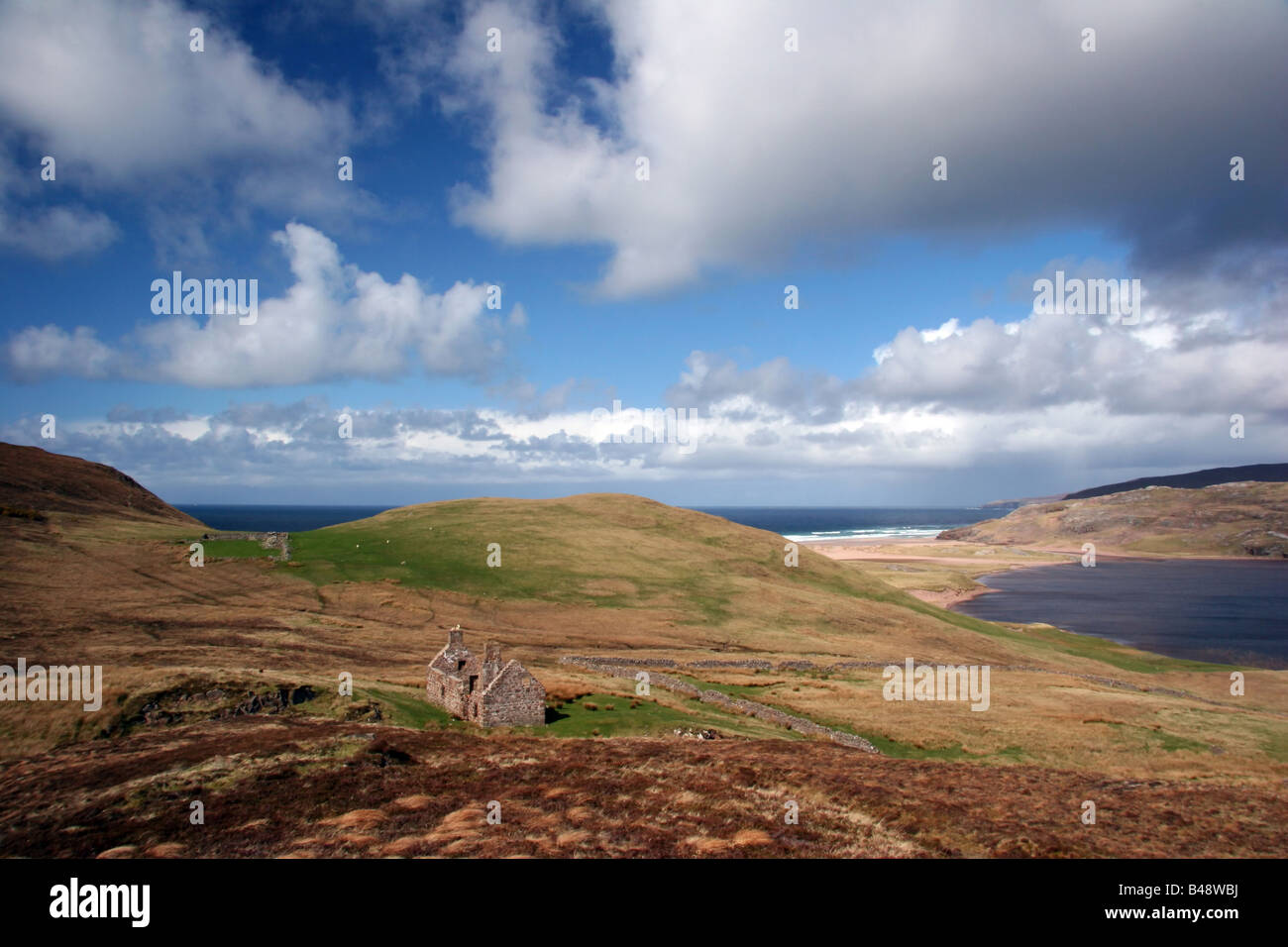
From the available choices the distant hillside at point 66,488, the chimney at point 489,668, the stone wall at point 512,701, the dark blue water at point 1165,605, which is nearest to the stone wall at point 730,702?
the stone wall at point 512,701

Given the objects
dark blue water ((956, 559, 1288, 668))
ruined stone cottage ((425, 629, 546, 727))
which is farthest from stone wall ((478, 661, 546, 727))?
dark blue water ((956, 559, 1288, 668))

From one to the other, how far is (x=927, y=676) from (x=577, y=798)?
44.3 meters

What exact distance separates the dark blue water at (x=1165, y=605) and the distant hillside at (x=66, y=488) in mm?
155575

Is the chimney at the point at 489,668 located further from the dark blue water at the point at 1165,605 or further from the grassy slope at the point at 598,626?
the dark blue water at the point at 1165,605

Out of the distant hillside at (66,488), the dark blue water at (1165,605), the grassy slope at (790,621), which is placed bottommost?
the dark blue water at (1165,605)

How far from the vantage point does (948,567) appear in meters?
183

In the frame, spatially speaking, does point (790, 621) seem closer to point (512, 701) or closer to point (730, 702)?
point (730, 702)

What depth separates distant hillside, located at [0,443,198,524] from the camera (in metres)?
108

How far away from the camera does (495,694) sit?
35.4m

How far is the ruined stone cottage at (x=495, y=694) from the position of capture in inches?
1395

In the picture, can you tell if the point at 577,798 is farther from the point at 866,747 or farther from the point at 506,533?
the point at 506,533

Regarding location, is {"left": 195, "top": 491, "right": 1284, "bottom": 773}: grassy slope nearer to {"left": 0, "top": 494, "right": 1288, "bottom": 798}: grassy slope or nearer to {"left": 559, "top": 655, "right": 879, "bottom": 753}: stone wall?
{"left": 0, "top": 494, "right": 1288, "bottom": 798}: grassy slope

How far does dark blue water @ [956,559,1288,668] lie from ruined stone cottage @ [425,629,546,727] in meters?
89.9
